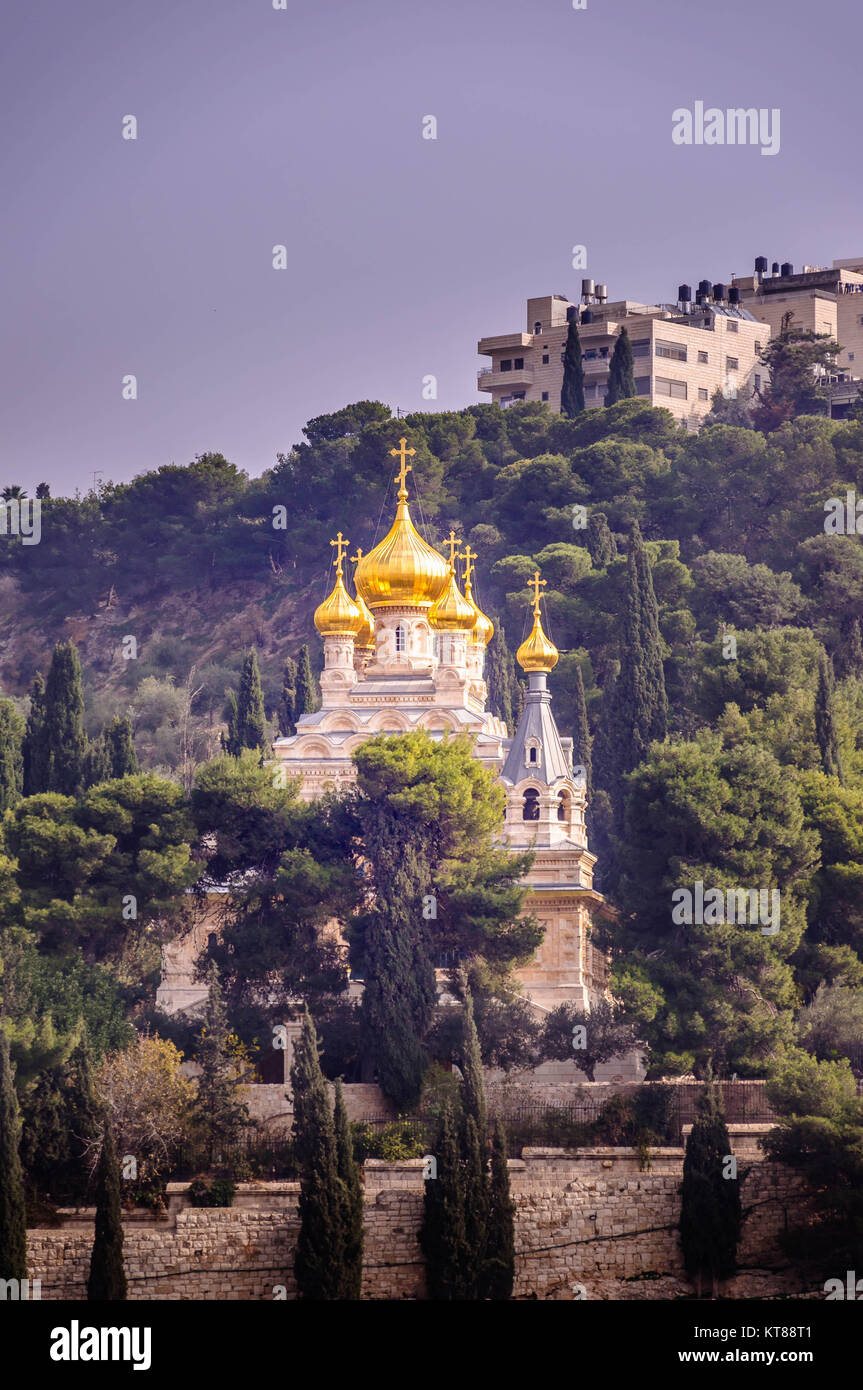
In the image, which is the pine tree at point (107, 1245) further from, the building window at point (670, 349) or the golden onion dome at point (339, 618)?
the building window at point (670, 349)

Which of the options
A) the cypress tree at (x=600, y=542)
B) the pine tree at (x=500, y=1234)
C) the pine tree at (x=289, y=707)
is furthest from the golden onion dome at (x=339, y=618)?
the cypress tree at (x=600, y=542)

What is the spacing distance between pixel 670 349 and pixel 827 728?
45654 millimetres

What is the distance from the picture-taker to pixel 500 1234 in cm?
3772

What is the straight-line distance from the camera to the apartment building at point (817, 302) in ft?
328

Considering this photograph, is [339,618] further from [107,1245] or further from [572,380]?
[572,380]

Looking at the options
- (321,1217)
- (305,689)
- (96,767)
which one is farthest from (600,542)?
(321,1217)

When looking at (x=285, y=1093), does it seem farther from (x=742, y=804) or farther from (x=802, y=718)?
(x=802, y=718)

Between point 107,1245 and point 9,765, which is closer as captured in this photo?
point 107,1245

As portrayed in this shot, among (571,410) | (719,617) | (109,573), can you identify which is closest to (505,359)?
(571,410)

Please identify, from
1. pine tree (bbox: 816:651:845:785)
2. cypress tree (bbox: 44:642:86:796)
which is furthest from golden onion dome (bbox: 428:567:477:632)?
cypress tree (bbox: 44:642:86:796)

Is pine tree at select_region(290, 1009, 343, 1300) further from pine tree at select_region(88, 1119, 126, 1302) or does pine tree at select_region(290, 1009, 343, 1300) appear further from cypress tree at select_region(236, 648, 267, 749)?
cypress tree at select_region(236, 648, 267, 749)

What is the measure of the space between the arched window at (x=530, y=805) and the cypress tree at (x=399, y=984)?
574 centimetres

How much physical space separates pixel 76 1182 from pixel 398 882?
8.17 metres
